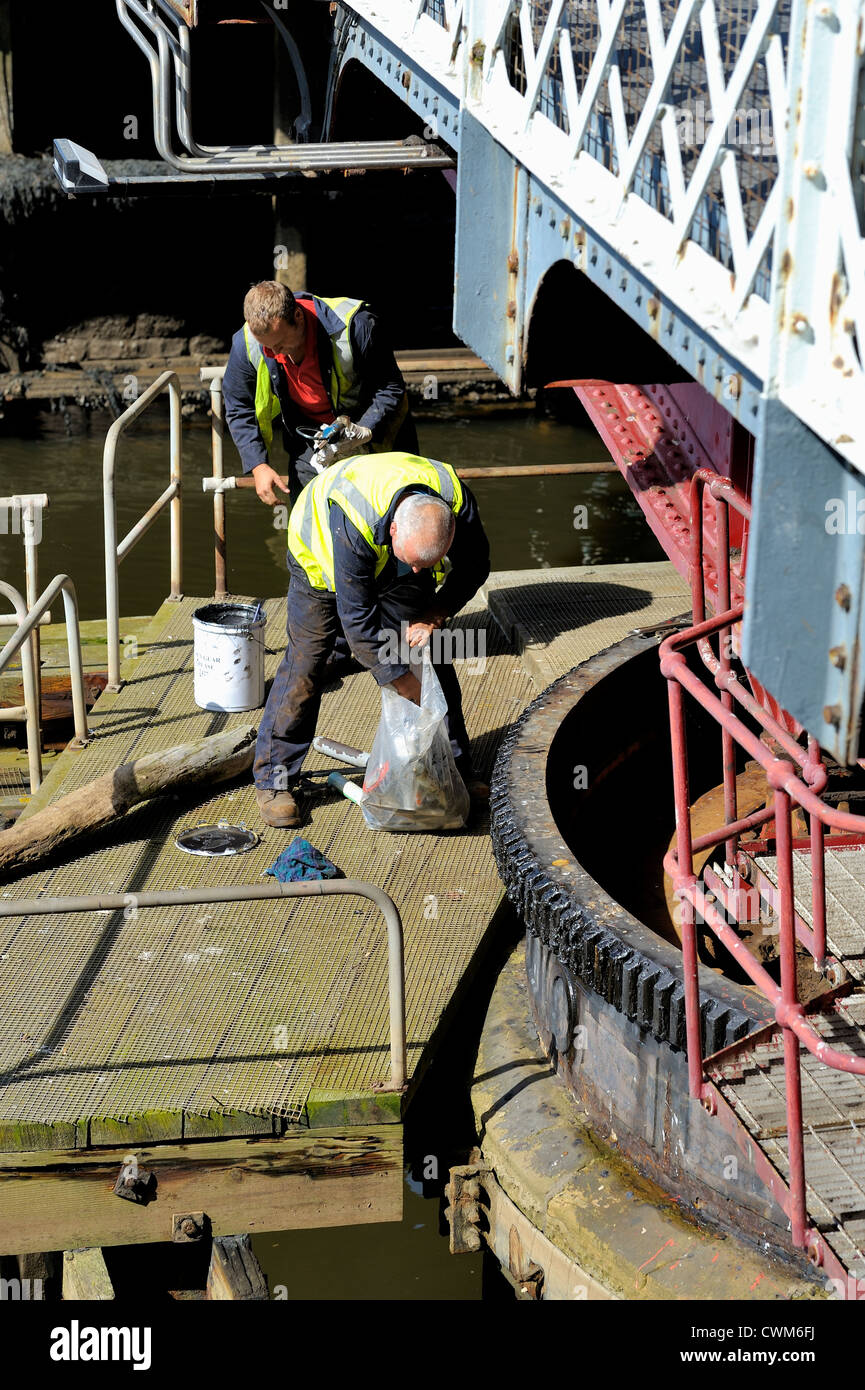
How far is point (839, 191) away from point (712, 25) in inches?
36.8

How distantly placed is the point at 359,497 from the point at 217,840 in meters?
1.55

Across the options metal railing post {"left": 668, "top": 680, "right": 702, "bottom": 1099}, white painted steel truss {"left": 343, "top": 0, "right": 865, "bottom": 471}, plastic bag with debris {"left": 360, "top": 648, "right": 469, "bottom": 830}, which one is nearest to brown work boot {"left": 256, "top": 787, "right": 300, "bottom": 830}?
plastic bag with debris {"left": 360, "top": 648, "right": 469, "bottom": 830}

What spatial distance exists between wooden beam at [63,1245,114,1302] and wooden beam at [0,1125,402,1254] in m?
0.53

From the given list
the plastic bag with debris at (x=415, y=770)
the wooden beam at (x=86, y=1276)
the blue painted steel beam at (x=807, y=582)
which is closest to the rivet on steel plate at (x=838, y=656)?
the blue painted steel beam at (x=807, y=582)

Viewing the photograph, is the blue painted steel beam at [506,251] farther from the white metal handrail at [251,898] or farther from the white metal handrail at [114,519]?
the white metal handrail at [114,519]

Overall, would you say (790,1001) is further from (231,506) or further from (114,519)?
(231,506)

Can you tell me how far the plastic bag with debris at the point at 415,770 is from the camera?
19.7 ft

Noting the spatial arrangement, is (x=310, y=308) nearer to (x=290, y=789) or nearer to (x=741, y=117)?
(x=290, y=789)

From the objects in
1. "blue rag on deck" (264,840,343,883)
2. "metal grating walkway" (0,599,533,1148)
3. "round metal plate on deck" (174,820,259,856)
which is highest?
"blue rag on deck" (264,840,343,883)

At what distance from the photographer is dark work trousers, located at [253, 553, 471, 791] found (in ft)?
20.5

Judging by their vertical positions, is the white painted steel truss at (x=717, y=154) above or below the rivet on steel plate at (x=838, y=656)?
above

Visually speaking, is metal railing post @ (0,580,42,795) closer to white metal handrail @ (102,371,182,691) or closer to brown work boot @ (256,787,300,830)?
white metal handrail @ (102,371,182,691)

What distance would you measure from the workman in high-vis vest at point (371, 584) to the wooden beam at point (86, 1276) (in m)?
1.82

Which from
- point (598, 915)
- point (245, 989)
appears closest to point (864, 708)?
point (598, 915)
